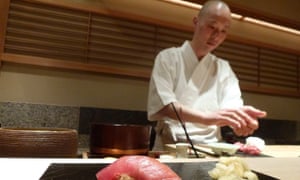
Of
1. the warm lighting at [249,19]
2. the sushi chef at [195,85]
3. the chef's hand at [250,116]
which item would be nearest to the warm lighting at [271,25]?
the warm lighting at [249,19]

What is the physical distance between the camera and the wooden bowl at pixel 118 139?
830mm

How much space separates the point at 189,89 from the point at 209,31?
Answer: 1.22 feet

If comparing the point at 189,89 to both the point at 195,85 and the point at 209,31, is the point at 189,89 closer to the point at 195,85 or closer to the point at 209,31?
the point at 195,85

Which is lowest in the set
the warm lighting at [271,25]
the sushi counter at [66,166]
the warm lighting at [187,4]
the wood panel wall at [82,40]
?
the sushi counter at [66,166]

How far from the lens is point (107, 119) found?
213 cm

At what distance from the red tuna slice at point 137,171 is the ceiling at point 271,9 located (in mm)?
2011

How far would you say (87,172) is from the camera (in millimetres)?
701

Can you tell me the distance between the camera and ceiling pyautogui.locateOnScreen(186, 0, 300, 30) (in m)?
2.57

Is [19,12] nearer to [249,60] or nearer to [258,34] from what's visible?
[249,60]

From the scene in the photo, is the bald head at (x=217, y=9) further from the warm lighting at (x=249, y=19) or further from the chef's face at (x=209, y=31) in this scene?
the warm lighting at (x=249, y=19)

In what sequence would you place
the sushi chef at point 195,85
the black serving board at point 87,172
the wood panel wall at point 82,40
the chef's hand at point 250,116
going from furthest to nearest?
the wood panel wall at point 82,40 < the sushi chef at point 195,85 < the chef's hand at point 250,116 < the black serving board at point 87,172

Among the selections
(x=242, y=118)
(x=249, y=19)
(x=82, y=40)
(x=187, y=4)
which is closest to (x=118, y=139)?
(x=242, y=118)

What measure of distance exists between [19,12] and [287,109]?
285 cm

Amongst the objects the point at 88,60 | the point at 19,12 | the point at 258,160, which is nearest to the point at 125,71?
the point at 88,60
